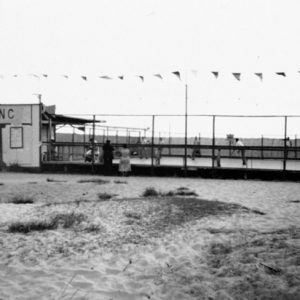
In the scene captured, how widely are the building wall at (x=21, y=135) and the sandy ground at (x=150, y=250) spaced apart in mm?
9946

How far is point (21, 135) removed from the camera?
61.2 ft

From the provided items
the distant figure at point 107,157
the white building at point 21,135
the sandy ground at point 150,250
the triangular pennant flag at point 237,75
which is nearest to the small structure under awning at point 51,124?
the white building at point 21,135

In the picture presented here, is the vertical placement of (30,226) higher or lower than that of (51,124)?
lower

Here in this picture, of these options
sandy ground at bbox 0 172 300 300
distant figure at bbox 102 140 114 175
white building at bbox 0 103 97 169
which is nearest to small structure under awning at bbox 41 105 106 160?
white building at bbox 0 103 97 169

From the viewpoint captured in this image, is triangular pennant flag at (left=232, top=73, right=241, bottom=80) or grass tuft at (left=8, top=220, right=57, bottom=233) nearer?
grass tuft at (left=8, top=220, right=57, bottom=233)

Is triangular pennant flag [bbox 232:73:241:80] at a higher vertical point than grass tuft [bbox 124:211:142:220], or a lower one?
higher

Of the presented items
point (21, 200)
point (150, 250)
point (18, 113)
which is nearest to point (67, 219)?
point (150, 250)

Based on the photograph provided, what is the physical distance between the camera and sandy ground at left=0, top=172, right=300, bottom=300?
4.11 m

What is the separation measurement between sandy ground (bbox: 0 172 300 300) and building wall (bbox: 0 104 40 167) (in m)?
9.95

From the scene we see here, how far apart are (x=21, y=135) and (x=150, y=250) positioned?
14.7 metres

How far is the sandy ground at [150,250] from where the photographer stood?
4109 millimetres

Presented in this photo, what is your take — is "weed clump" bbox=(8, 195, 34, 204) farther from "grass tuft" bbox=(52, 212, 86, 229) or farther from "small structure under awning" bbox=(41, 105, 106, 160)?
"small structure under awning" bbox=(41, 105, 106, 160)

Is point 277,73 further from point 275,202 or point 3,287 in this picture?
point 3,287

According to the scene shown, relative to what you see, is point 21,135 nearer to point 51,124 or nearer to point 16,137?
point 16,137
